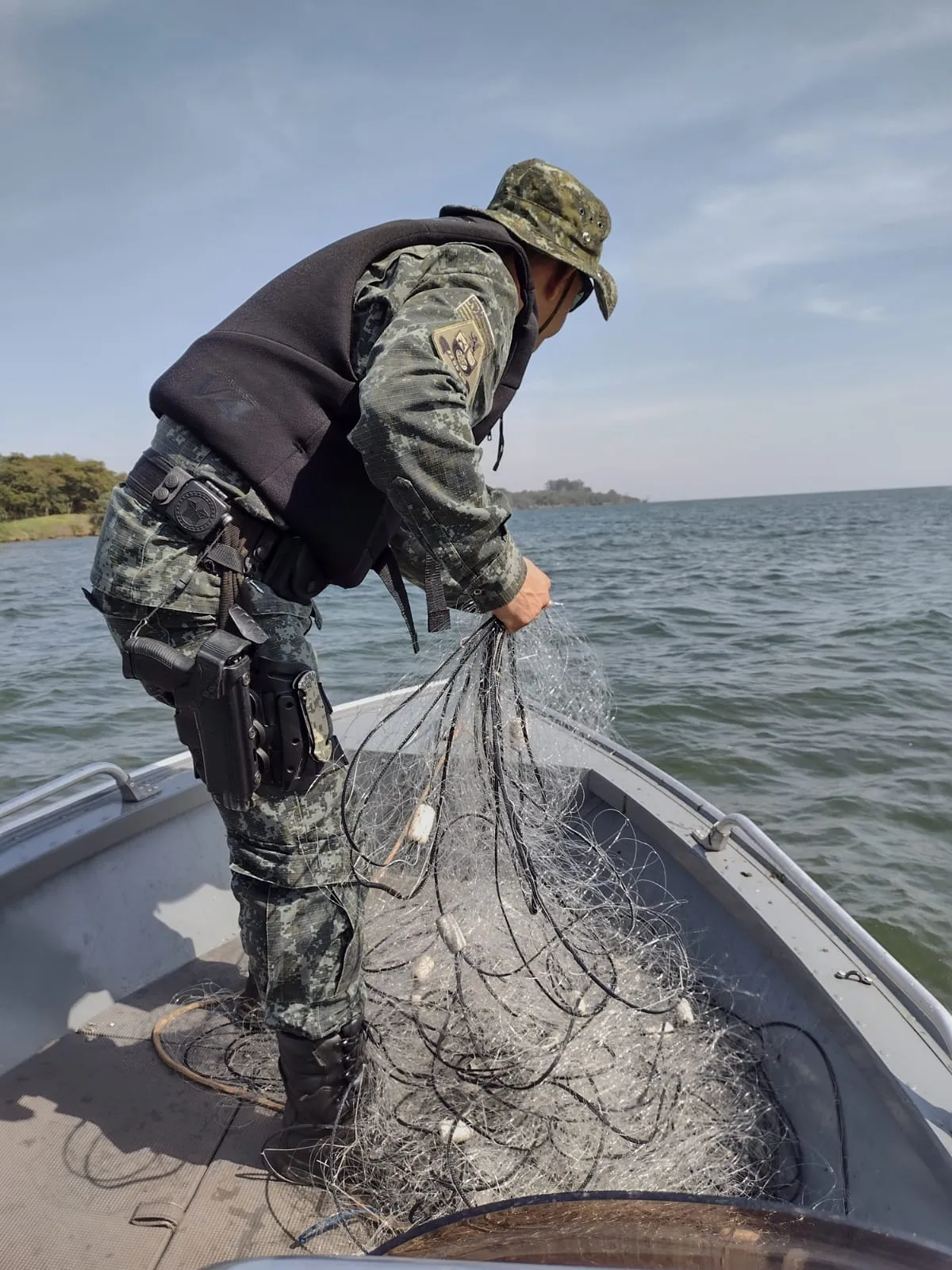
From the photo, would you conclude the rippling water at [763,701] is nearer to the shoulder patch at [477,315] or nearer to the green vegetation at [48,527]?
the shoulder patch at [477,315]

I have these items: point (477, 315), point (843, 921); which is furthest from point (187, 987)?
point (477, 315)

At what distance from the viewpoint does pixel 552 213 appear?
7.50ft

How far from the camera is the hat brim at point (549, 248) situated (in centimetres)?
222

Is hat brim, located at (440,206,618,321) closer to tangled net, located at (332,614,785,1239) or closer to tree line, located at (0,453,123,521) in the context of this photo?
tangled net, located at (332,614,785,1239)

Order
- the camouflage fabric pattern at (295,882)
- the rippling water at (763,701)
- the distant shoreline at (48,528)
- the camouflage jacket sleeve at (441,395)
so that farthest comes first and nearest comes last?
the distant shoreline at (48,528) → the rippling water at (763,701) → the camouflage fabric pattern at (295,882) → the camouflage jacket sleeve at (441,395)

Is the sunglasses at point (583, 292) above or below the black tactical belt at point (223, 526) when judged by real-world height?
above

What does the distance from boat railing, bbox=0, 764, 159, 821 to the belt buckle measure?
1.50m

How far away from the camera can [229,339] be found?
6.57ft

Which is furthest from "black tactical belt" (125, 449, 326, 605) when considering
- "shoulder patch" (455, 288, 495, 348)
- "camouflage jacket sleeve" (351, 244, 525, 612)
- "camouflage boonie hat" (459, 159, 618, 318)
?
"camouflage boonie hat" (459, 159, 618, 318)

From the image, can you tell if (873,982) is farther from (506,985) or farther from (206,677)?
(206,677)

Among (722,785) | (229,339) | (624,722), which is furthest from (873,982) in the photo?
(624,722)

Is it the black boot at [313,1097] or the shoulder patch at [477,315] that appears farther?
the black boot at [313,1097]

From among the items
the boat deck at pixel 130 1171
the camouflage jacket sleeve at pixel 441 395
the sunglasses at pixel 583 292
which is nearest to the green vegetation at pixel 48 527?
the boat deck at pixel 130 1171

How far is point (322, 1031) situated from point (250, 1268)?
5.35 ft
